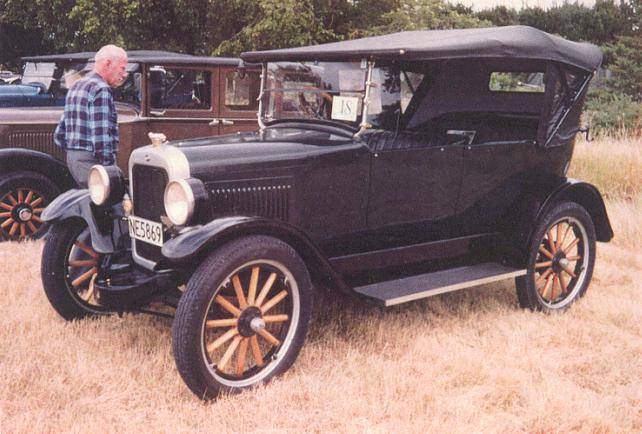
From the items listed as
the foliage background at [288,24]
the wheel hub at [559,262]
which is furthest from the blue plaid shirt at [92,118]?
the foliage background at [288,24]

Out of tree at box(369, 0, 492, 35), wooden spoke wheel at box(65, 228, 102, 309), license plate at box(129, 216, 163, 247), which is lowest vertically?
wooden spoke wheel at box(65, 228, 102, 309)

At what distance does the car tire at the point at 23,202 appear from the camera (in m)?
6.29

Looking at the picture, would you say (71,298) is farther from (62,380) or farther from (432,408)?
(432,408)

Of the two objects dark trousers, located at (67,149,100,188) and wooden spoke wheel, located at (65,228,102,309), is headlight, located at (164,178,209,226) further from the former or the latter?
dark trousers, located at (67,149,100,188)

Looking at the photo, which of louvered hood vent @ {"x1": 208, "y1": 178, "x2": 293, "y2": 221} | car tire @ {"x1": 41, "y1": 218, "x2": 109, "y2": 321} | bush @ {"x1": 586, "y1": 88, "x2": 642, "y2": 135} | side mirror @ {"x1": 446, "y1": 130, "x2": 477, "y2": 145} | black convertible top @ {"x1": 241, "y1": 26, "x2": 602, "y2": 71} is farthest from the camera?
bush @ {"x1": 586, "y1": 88, "x2": 642, "y2": 135}

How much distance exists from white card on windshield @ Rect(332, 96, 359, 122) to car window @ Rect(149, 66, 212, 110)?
290 centimetres

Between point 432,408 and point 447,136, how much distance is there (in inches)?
71.5

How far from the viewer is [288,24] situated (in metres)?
16.8

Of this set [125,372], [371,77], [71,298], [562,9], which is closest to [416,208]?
[371,77]

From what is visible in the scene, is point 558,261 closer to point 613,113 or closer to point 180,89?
point 180,89

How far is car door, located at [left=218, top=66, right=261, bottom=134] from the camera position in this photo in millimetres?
6996

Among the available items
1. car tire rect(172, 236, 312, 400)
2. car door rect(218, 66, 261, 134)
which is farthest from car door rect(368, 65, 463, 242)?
car door rect(218, 66, 261, 134)

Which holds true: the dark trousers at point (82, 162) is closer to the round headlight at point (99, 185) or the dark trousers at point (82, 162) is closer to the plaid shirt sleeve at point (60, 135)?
the plaid shirt sleeve at point (60, 135)

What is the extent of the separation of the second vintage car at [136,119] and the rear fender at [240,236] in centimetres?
298
